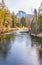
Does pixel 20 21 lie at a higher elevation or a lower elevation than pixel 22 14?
lower

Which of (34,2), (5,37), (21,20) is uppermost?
(34,2)

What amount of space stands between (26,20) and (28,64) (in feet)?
7.96

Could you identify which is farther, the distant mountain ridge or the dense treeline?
the dense treeline

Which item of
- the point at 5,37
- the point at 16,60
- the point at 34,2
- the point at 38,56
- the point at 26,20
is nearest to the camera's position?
the point at 16,60

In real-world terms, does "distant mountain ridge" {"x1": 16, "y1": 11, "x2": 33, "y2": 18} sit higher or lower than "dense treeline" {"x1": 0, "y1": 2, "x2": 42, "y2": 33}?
higher

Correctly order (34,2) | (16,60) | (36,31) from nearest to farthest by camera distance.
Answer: (16,60), (34,2), (36,31)

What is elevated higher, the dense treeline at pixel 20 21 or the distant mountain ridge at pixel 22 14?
the distant mountain ridge at pixel 22 14

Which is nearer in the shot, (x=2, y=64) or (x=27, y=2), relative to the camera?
(x=2, y=64)

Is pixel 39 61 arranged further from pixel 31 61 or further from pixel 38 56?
pixel 38 56

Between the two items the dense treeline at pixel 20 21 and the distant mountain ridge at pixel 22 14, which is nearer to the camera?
the distant mountain ridge at pixel 22 14

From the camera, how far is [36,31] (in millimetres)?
6516

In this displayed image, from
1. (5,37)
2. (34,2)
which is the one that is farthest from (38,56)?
(5,37)

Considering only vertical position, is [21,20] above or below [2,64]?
above

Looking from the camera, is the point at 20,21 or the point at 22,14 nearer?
the point at 22,14
